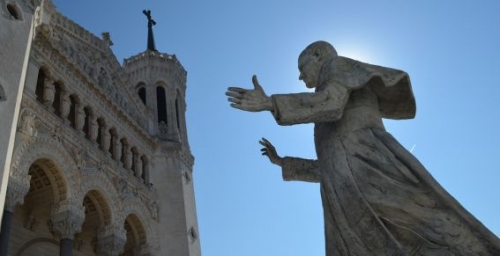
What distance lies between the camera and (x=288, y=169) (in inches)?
159

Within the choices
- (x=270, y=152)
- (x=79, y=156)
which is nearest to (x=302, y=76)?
(x=270, y=152)

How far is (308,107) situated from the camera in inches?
134

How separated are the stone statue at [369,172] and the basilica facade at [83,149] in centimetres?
783

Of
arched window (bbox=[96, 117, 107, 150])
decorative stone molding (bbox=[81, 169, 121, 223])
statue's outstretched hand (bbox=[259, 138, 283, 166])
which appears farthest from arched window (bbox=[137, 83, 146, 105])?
statue's outstretched hand (bbox=[259, 138, 283, 166])

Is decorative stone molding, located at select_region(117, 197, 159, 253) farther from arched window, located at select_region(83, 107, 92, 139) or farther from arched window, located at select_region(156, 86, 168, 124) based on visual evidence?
arched window, located at select_region(156, 86, 168, 124)

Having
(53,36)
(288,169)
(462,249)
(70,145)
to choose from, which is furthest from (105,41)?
(462,249)

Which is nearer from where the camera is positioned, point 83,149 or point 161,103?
point 83,149

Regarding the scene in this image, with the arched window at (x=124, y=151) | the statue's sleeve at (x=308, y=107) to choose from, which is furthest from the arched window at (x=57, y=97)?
the statue's sleeve at (x=308, y=107)

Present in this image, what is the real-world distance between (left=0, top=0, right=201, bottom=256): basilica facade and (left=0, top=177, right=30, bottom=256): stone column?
0.02 metres

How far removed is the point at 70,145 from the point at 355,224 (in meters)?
12.2

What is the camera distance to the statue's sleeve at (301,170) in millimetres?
4027

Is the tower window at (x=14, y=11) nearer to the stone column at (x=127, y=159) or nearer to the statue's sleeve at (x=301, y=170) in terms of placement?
the stone column at (x=127, y=159)

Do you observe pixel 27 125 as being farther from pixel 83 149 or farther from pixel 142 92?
pixel 142 92

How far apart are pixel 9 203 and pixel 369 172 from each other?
31.5ft
